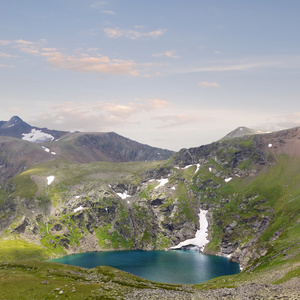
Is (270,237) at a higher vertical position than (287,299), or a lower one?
lower

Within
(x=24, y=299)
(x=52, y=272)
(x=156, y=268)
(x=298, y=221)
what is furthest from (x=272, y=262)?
(x=24, y=299)

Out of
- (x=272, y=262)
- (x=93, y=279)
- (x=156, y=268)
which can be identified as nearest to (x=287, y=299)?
(x=93, y=279)

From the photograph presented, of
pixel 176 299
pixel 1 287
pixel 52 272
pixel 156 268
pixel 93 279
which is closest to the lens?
pixel 176 299

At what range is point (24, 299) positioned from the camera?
75.4 meters

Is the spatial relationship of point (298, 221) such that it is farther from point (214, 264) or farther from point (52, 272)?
point (52, 272)

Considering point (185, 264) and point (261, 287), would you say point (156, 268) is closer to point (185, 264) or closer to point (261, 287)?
point (185, 264)

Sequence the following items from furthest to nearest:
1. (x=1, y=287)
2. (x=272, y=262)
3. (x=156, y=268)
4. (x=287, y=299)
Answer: (x=156, y=268)
(x=272, y=262)
(x=1, y=287)
(x=287, y=299)

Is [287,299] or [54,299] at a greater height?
[287,299]

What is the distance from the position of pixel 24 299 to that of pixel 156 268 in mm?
125145

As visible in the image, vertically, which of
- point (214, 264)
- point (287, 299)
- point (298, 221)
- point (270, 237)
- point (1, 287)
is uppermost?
point (287, 299)

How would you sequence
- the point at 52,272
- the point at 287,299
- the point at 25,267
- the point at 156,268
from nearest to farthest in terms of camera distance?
1. the point at 287,299
2. the point at 52,272
3. the point at 25,267
4. the point at 156,268

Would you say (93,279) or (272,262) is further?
(272,262)

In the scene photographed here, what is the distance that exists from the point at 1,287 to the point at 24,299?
36.3 ft

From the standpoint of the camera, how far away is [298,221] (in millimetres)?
188250
